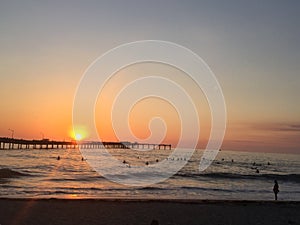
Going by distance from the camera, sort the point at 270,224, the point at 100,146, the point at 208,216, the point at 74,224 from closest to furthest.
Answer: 1. the point at 74,224
2. the point at 270,224
3. the point at 208,216
4. the point at 100,146

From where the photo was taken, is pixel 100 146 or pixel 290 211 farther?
pixel 100 146

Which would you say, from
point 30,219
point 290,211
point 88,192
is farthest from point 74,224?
point 88,192

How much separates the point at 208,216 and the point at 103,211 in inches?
178

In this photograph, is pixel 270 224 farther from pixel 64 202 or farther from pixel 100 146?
pixel 100 146

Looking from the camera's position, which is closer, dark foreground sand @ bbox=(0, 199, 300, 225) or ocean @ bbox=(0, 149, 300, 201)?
dark foreground sand @ bbox=(0, 199, 300, 225)

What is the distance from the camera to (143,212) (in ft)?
56.1

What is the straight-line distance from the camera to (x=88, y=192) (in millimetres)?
28953

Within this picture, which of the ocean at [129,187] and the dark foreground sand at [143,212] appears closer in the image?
the dark foreground sand at [143,212]

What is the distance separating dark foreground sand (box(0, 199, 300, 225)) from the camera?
50.1ft

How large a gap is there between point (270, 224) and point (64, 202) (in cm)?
968

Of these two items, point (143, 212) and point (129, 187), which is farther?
point (129, 187)

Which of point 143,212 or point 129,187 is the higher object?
point 143,212

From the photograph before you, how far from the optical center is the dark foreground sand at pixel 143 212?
15.3 m

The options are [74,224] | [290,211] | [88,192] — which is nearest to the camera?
[74,224]
